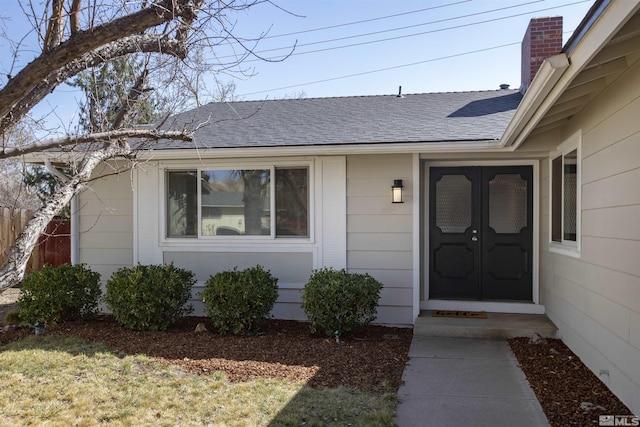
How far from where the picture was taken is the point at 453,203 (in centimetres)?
702

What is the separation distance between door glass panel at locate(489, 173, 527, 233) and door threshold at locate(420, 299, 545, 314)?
100 centimetres

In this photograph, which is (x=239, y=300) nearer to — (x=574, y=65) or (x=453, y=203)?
(x=453, y=203)

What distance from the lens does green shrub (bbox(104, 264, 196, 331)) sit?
6.04 m

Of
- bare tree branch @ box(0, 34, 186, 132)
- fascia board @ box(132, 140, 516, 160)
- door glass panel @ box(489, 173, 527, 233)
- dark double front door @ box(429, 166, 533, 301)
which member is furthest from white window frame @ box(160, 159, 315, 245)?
bare tree branch @ box(0, 34, 186, 132)

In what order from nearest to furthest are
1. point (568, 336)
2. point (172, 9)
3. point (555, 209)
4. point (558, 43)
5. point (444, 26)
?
point (172, 9), point (568, 336), point (555, 209), point (558, 43), point (444, 26)

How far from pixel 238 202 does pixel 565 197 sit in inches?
164

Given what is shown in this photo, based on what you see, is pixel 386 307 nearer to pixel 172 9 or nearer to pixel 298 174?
pixel 298 174

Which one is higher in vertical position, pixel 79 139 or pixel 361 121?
pixel 361 121

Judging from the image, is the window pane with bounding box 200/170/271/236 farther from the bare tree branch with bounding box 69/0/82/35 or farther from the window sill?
the bare tree branch with bounding box 69/0/82/35

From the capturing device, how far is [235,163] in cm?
698

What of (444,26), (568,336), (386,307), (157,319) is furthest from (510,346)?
(444,26)

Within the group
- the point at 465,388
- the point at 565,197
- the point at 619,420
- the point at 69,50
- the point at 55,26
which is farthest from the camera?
the point at 565,197

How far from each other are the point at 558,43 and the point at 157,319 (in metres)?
6.92

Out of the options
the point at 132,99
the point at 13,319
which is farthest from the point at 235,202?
the point at 13,319
